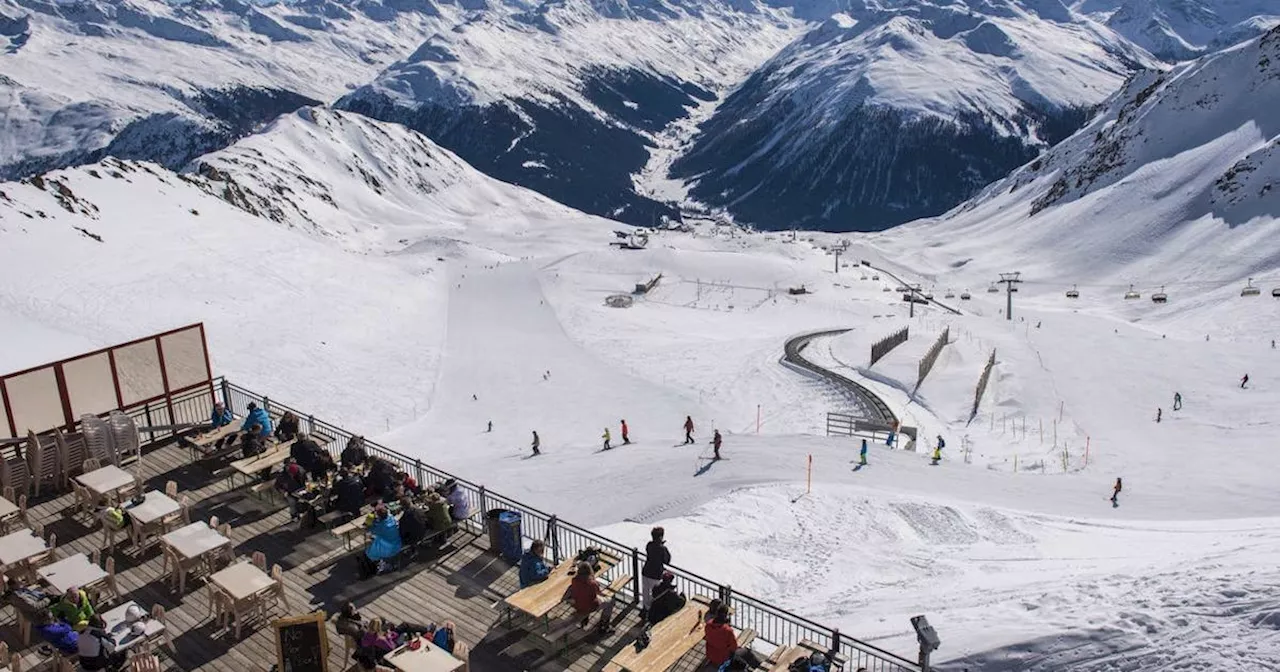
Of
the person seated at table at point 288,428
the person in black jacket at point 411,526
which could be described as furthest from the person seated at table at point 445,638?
the person seated at table at point 288,428

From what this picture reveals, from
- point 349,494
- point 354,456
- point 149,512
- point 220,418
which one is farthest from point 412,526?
point 220,418

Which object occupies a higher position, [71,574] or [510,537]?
[71,574]

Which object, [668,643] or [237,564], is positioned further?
[237,564]

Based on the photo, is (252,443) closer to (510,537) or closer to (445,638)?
(510,537)

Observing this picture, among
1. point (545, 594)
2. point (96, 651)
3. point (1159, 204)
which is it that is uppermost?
point (96, 651)

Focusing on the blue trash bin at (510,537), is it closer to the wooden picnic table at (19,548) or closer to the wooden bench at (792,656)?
the wooden bench at (792,656)

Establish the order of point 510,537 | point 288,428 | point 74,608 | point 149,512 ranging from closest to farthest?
1. point 74,608
2. point 510,537
3. point 149,512
4. point 288,428
